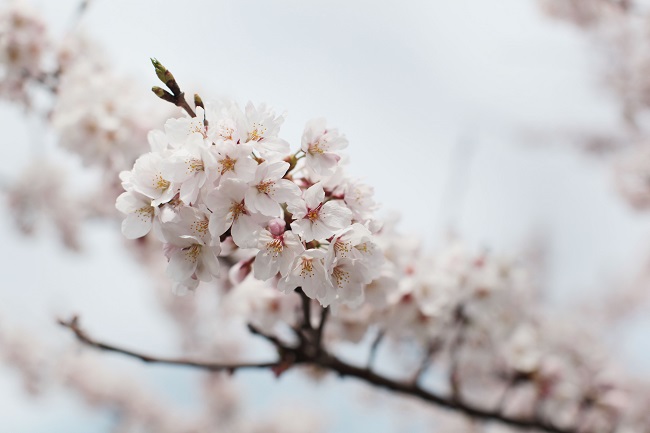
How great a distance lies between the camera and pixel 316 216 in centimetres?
137

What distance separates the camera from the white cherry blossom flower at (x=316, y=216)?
135 cm

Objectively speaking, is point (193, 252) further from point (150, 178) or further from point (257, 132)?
point (257, 132)

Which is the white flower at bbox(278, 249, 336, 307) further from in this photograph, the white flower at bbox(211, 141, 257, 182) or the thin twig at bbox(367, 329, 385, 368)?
the thin twig at bbox(367, 329, 385, 368)

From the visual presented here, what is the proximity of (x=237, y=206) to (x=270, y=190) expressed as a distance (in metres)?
0.09

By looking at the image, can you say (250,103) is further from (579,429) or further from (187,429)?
(187,429)

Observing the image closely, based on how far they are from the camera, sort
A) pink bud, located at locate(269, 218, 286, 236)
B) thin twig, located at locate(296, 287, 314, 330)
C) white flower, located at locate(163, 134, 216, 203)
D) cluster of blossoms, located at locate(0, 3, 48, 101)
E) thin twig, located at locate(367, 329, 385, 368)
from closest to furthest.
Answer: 1. white flower, located at locate(163, 134, 216, 203)
2. pink bud, located at locate(269, 218, 286, 236)
3. thin twig, located at locate(296, 287, 314, 330)
4. thin twig, located at locate(367, 329, 385, 368)
5. cluster of blossoms, located at locate(0, 3, 48, 101)

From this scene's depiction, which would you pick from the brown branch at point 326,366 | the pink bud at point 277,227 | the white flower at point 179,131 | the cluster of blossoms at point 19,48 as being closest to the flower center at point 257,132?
the white flower at point 179,131

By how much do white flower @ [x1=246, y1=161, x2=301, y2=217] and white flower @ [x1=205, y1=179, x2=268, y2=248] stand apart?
30 millimetres

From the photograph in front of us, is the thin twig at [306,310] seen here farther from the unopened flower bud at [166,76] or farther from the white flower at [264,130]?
the unopened flower bud at [166,76]

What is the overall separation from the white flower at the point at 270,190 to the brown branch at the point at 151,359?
0.82m

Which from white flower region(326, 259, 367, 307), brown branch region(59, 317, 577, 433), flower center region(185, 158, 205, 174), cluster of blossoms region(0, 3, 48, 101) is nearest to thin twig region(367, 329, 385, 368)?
brown branch region(59, 317, 577, 433)

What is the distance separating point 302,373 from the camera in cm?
299

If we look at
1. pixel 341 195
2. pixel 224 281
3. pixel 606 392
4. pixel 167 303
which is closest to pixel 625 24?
pixel 606 392

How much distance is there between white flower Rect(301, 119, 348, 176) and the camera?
1479 millimetres
